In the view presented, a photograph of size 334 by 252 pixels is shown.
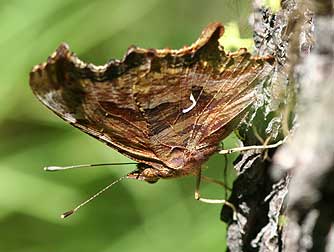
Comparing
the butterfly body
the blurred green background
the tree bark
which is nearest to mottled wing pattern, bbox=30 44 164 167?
Answer: the butterfly body

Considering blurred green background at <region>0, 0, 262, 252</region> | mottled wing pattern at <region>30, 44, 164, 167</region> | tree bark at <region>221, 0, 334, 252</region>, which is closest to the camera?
tree bark at <region>221, 0, 334, 252</region>

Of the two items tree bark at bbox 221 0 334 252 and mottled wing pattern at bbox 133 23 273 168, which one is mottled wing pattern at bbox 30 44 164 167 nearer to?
mottled wing pattern at bbox 133 23 273 168

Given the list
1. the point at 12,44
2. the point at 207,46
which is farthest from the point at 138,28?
the point at 207,46

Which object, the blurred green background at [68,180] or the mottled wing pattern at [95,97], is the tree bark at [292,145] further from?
the blurred green background at [68,180]

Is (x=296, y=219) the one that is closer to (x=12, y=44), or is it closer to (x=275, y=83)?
(x=275, y=83)

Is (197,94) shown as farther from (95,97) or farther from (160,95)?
(95,97)

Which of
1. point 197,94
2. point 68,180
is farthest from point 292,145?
point 68,180
